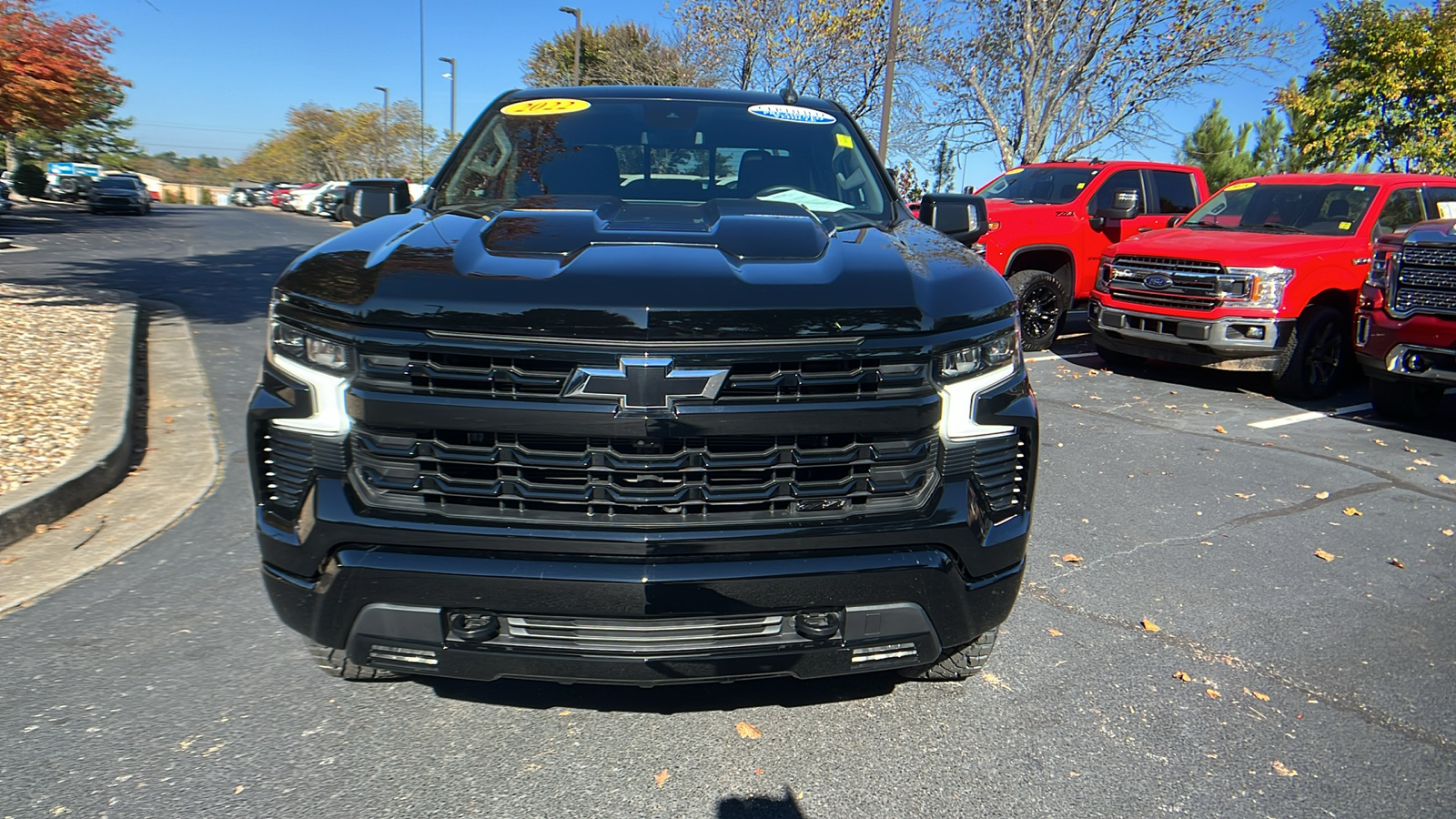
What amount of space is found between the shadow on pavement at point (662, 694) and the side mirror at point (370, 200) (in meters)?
1.80

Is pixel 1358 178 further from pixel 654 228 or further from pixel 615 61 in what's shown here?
pixel 615 61

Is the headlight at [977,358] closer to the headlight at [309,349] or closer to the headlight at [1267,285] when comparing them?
the headlight at [309,349]

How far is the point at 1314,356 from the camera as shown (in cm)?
843

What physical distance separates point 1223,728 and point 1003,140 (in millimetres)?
22941

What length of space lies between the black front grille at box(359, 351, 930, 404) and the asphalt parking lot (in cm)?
110

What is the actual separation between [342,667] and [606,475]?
112 centimetres

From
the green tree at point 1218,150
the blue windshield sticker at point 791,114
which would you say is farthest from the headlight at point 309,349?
the green tree at point 1218,150

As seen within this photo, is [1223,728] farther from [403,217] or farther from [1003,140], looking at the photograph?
[1003,140]

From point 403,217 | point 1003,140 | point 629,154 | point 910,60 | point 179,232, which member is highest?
point 910,60

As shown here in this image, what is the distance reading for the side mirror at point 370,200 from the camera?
3.74 m

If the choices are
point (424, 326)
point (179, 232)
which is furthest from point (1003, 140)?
point (424, 326)

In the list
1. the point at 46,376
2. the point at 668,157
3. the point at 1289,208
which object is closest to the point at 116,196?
the point at 46,376

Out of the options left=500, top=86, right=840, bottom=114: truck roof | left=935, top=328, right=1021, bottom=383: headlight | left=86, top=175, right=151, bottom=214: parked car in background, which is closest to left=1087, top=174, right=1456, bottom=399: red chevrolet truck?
left=500, top=86, right=840, bottom=114: truck roof

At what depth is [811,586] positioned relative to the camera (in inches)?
89.2
